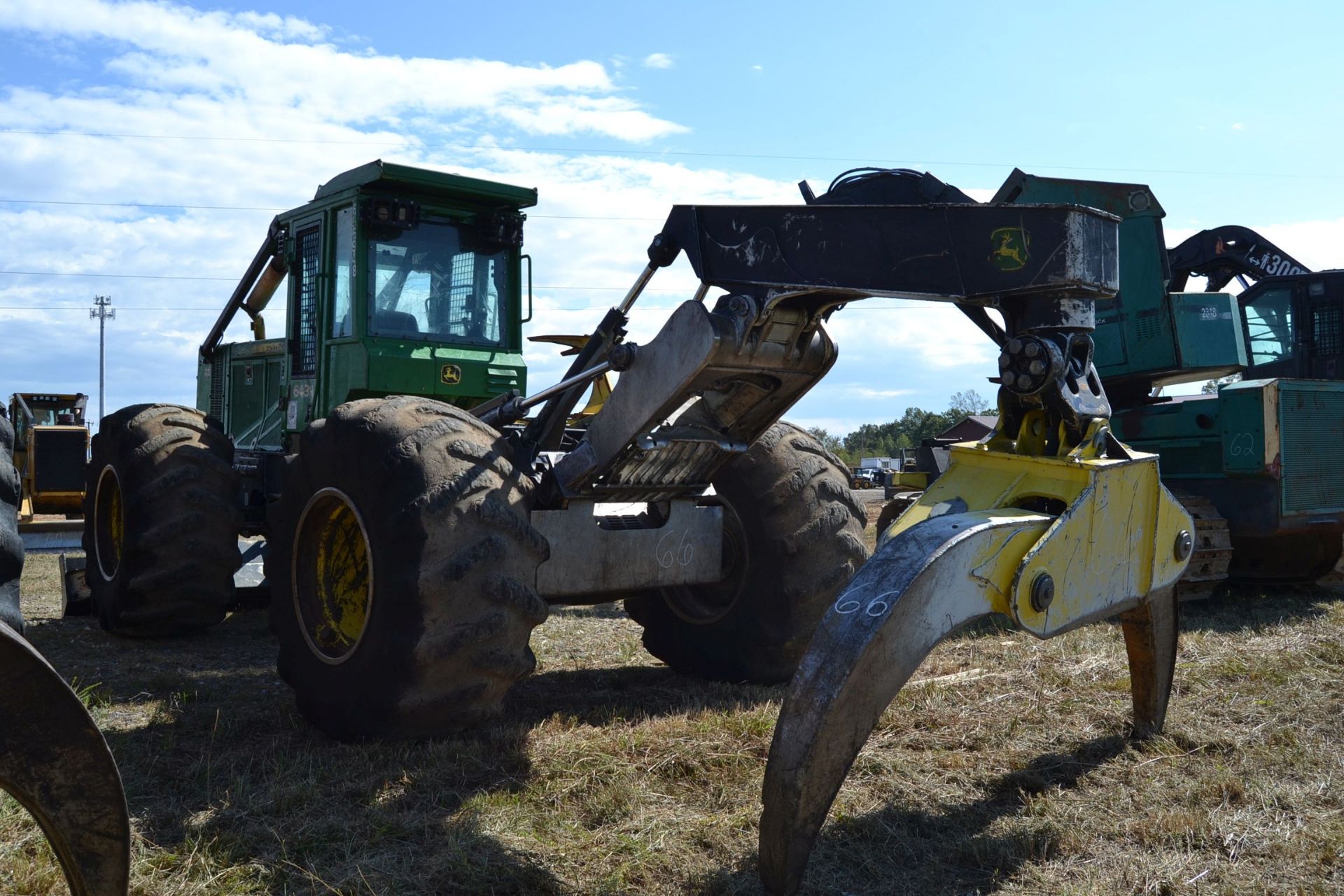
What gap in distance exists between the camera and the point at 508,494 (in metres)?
4.59

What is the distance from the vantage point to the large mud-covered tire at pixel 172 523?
680cm

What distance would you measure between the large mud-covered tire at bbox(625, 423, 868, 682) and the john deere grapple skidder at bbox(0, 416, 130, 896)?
395cm

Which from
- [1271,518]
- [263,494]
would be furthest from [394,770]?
[1271,518]

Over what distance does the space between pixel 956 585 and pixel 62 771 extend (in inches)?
87.8

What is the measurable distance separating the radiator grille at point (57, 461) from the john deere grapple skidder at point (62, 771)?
1600 cm

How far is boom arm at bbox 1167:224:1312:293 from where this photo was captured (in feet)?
38.8

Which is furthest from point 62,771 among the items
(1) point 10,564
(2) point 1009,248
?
(2) point 1009,248

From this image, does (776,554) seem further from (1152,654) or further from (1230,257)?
(1230,257)

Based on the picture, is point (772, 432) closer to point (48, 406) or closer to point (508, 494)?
point (508, 494)

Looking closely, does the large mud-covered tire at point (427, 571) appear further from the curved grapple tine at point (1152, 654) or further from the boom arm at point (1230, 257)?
the boom arm at point (1230, 257)

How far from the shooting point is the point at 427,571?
14.2ft

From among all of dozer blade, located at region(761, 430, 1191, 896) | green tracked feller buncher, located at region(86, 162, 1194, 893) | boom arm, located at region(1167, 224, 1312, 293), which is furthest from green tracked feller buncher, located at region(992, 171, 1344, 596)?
dozer blade, located at region(761, 430, 1191, 896)

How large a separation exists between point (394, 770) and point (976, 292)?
8.99 ft

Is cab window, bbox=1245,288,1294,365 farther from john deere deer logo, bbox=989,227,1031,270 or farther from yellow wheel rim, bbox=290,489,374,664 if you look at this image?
yellow wheel rim, bbox=290,489,374,664
